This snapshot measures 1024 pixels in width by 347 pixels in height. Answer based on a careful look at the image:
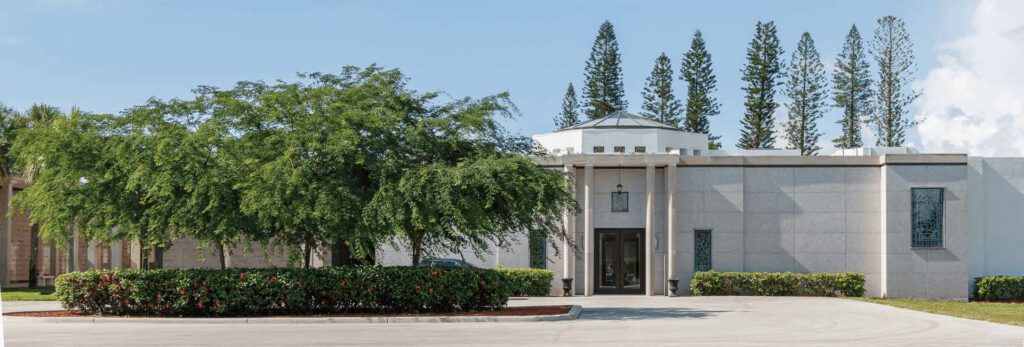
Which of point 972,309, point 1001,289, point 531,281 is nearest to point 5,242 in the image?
point 531,281

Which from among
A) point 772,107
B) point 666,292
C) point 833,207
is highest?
point 772,107

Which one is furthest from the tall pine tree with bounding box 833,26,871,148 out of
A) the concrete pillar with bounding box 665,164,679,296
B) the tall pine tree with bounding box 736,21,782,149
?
the concrete pillar with bounding box 665,164,679,296

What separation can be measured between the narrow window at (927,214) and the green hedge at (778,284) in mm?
2141

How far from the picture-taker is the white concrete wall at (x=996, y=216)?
33.9 m

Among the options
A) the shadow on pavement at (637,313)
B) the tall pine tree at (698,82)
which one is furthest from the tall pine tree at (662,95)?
the shadow on pavement at (637,313)

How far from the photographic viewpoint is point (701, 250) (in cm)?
3406

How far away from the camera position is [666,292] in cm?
3397

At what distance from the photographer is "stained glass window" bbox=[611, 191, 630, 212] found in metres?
34.6

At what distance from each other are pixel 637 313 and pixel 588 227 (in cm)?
1017

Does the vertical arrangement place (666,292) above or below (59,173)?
below

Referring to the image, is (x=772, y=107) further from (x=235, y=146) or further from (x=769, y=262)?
(x=235, y=146)

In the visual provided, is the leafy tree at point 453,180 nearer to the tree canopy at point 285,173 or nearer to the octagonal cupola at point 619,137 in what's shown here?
the tree canopy at point 285,173

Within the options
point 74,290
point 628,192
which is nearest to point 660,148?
point 628,192

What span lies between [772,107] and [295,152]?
3804cm
